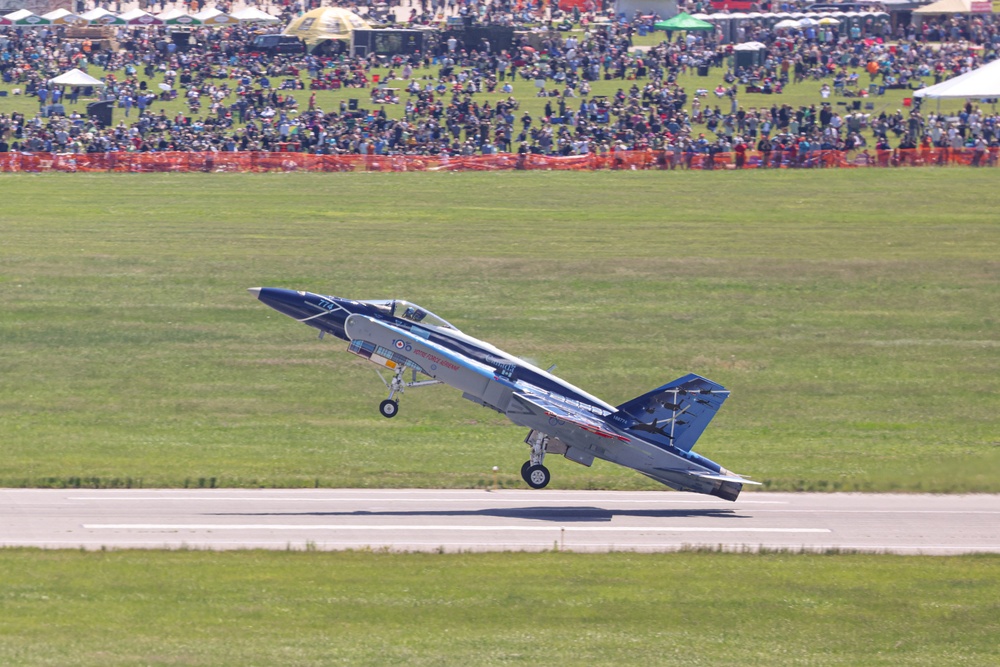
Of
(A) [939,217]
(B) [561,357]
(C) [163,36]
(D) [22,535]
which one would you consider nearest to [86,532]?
(D) [22,535]

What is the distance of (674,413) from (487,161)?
50.8 meters

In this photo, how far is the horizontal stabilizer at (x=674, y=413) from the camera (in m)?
29.8

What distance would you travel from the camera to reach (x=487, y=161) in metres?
79.2

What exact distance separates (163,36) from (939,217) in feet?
210

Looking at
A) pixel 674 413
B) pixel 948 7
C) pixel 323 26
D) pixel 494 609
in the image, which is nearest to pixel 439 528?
pixel 494 609

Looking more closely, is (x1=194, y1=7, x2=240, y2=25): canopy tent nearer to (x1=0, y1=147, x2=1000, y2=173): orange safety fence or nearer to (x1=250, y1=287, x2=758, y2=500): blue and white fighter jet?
(x1=0, y1=147, x2=1000, y2=173): orange safety fence

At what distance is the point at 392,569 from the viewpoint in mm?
25047

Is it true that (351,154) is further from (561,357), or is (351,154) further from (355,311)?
(355,311)

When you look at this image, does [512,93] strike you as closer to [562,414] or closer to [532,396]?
[532,396]

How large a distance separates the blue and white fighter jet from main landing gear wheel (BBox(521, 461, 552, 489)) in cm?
93

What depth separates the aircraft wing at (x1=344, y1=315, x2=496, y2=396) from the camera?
98.1ft

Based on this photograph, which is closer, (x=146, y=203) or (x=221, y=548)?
(x=221, y=548)

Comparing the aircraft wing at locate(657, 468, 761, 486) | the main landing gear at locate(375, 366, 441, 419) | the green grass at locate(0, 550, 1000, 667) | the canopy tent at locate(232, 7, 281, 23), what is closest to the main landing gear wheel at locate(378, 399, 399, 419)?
the main landing gear at locate(375, 366, 441, 419)

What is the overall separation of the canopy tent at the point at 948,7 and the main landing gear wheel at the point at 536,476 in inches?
3800
